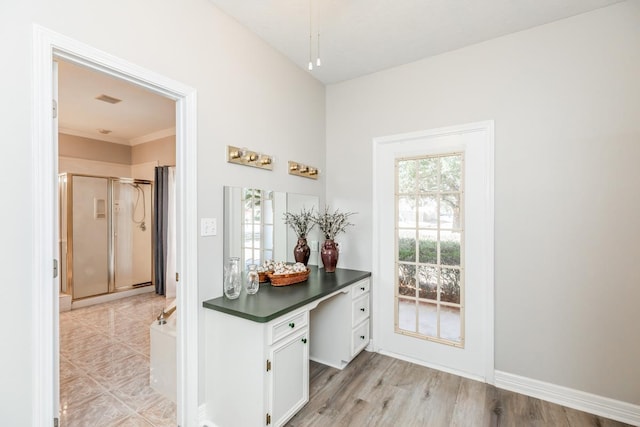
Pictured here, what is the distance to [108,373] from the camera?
2492 mm

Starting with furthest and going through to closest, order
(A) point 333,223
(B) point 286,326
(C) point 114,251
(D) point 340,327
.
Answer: (C) point 114,251 < (A) point 333,223 < (D) point 340,327 < (B) point 286,326

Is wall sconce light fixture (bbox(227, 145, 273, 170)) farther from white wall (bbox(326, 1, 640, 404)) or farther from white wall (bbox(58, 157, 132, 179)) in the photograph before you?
white wall (bbox(58, 157, 132, 179))

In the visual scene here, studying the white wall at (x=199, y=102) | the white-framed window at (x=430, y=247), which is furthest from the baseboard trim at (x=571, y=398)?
the white wall at (x=199, y=102)

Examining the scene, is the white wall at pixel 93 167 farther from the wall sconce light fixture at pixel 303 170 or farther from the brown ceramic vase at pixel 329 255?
the brown ceramic vase at pixel 329 255

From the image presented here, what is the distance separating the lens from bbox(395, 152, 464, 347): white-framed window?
2.57 metres

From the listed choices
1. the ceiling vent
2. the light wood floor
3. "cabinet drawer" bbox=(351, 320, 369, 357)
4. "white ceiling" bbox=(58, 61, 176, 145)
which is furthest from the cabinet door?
the ceiling vent

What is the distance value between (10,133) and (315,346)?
2.52 m

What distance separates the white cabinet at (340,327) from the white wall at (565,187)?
113cm

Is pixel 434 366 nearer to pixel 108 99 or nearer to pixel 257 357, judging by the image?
pixel 257 357

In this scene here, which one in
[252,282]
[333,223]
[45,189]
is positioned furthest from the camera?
[333,223]

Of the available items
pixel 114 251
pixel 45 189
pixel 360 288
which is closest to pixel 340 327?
pixel 360 288

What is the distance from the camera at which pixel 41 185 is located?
1277 millimetres

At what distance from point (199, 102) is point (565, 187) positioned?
2623 mm

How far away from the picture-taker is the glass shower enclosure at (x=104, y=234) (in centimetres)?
431
